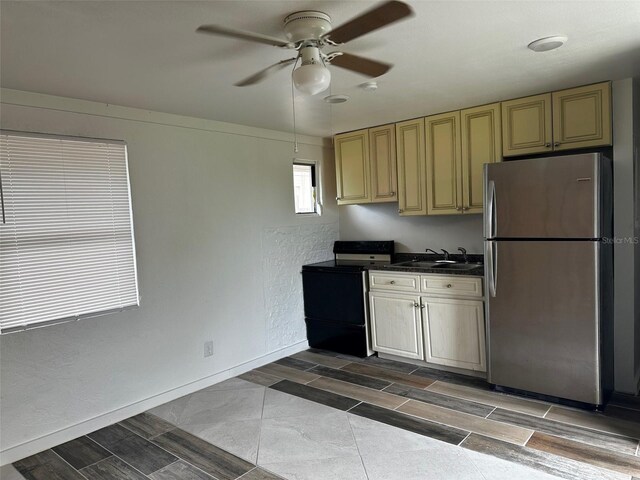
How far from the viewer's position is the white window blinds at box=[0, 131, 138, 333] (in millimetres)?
2545

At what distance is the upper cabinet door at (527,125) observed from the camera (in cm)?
314

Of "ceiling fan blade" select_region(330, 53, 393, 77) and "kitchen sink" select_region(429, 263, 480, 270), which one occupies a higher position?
"ceiling fan blade" select_region(330, 53, 393, 77)

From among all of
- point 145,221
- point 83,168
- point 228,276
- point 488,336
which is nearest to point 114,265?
point 145,221

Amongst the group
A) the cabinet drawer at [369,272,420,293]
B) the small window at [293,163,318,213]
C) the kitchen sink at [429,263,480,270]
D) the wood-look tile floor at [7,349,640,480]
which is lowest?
the wood-look tile floor at [7,349,640,480]

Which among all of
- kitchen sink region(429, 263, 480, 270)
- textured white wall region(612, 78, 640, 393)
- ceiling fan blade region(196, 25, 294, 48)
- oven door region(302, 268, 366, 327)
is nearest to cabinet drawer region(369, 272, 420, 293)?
oven door region(302, 268, 366, 327)

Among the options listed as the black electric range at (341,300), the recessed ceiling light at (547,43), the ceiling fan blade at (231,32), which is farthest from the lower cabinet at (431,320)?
the ceiling fan blade at (231,32)

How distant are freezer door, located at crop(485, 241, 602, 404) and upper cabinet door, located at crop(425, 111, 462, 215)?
758mm

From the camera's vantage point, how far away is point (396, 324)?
3816mm

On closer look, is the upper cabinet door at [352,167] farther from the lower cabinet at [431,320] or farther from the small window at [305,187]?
the lower cabinet at [431,320]

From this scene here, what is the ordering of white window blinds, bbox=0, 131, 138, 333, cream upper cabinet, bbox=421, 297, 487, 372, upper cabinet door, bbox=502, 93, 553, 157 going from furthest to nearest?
cream upper cabinet, bbox=421, 297, 487, 372
upper cabinet door, bbox=502, 93, 553, 157
white window blinds, bbox=0, 131, 138, 333

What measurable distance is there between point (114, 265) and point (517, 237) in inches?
109

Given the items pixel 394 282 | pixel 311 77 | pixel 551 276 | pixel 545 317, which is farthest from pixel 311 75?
pixel 394 282

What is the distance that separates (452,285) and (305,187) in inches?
75.7

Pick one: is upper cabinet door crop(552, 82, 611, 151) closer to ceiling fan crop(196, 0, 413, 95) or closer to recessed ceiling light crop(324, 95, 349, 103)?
recessed ceiling light crop(324, 95, 349, 103)
